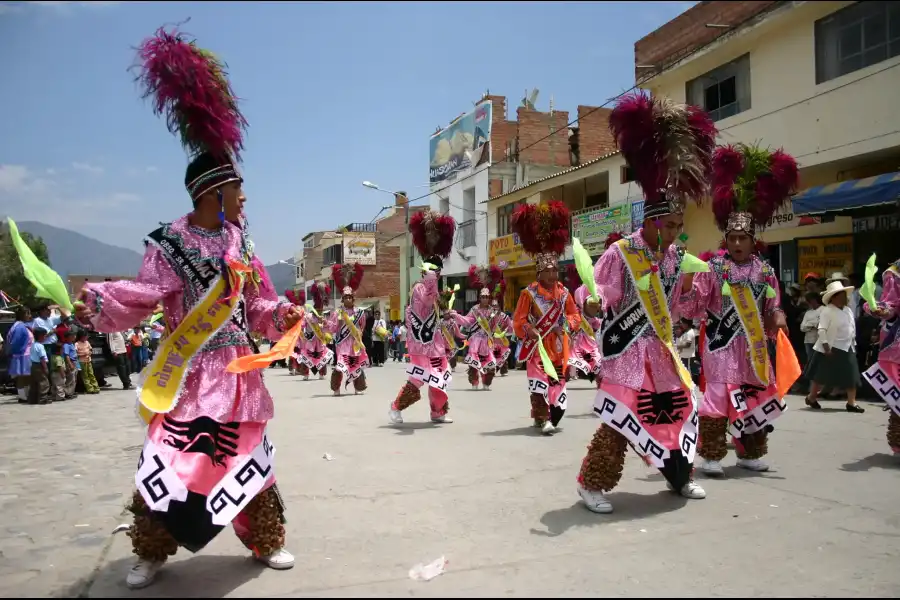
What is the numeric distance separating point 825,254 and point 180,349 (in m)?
13.8

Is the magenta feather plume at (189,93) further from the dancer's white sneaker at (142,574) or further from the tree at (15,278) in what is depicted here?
the tree at (15,278)

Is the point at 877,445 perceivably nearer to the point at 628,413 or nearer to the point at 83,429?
the point at 628,413

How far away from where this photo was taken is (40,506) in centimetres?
520

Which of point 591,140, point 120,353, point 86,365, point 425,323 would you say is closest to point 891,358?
point 425,323

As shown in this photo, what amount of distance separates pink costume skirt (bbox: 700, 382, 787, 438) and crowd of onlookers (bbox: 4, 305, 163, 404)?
916cm

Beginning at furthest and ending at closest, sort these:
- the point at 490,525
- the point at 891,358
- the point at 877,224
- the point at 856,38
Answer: the point at 856,38
the point at 877,224
the point at 891,358
the point at 490,525

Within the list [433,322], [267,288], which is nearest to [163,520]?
[267,288]

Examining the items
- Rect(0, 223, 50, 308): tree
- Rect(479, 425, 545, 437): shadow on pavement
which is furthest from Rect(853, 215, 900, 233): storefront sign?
Rect(0, 223, 50, 308): tree

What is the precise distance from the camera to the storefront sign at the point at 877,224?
12392 millimetres

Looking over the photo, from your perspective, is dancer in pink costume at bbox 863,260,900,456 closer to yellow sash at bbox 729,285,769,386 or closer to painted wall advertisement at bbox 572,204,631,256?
yellow sash at bbox 729,285,769,386

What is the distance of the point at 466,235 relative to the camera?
33250 mm

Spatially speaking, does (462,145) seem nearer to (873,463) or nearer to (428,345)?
(428,345)

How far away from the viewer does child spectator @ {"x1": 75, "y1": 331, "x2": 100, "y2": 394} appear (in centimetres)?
1527

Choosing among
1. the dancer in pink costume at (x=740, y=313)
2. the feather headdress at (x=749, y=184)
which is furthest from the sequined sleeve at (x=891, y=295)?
the feather headdress at (x=749, y=184)
